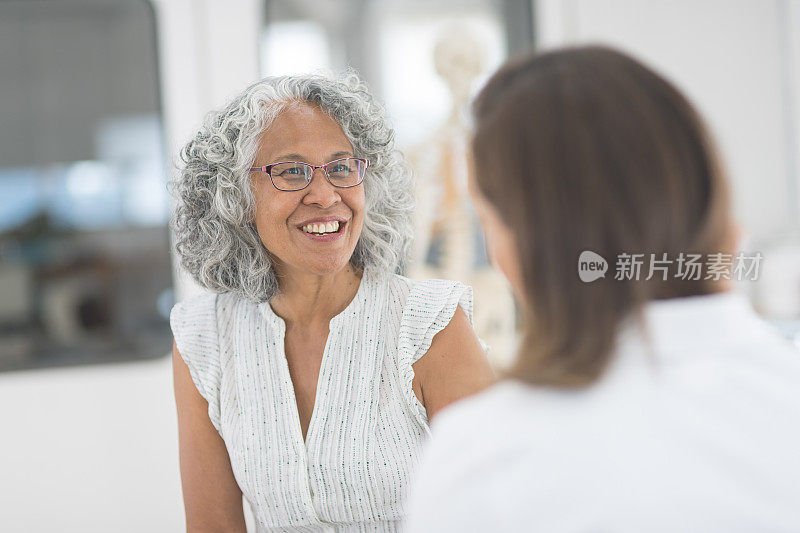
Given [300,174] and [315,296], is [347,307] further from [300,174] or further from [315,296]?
[300,174]

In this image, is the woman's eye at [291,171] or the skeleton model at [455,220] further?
the skeleton model at [455,220]

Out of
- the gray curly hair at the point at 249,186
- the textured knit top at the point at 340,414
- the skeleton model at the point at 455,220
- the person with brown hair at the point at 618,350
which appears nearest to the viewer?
the person with brown hair at the point at 618,350

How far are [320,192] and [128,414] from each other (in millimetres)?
1971

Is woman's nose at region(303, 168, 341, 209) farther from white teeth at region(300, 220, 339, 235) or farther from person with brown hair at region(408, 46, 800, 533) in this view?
person with brown hair at region(408, 46, 800, 533)

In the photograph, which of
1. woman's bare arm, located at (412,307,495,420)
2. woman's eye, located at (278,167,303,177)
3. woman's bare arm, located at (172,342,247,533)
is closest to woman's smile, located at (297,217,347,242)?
woman's eye, located at (278,167,303,177)

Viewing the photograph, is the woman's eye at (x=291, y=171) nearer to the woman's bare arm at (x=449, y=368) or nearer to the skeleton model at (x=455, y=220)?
the woman's bare arm at (x=449, y=368)

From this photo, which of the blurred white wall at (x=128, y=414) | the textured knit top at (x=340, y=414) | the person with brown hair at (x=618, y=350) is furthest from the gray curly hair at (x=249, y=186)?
the blurred white wall at (x=128, y=414)

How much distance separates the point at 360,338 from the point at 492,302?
4.98ft

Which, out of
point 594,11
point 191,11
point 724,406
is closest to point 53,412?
point 191,11

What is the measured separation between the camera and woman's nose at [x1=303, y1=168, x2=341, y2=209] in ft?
5.21

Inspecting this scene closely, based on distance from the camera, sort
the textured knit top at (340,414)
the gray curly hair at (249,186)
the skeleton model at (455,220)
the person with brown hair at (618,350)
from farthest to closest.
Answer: the skeleton model at (455,220), the gray curly hair at (249,186), the textured knit top at (340,414), the person with brown hair at (618,350)

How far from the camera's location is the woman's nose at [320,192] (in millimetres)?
1587

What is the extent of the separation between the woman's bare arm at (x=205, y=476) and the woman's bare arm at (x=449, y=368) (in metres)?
0.47

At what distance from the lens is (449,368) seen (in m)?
1.53
